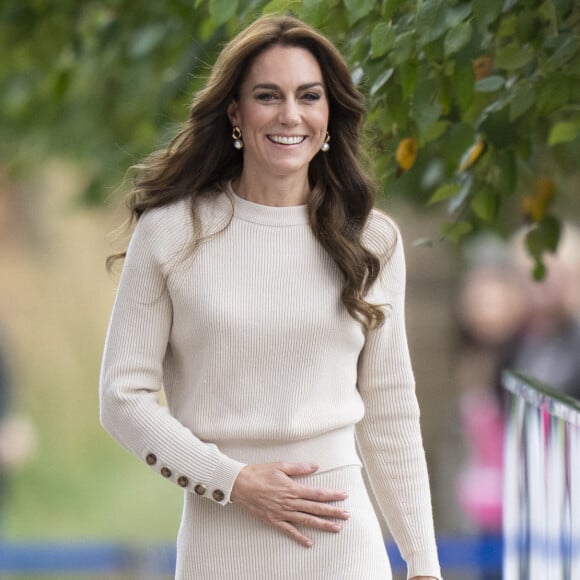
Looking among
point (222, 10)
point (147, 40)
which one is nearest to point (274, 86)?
point (222, 10)

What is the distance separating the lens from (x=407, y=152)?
388cm

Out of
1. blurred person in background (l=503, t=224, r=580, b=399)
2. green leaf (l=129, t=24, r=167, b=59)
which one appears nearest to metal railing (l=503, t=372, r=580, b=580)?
green leaf (l=129, t=24, r=167, b=59)

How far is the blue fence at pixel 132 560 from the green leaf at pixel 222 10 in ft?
8.99

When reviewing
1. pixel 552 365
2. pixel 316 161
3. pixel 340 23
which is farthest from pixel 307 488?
pixel 552 365

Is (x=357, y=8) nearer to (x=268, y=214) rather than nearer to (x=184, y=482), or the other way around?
(x=268, y=214)

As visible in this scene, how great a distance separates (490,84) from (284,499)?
1.28 metres

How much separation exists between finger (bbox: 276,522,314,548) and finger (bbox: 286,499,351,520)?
31mm

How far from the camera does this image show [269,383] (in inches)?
117

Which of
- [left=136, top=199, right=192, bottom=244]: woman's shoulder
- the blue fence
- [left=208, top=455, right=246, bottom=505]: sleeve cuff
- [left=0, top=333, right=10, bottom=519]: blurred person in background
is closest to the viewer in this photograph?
[left=208, top=455, right=246, bottom=505]: sleeve cuff

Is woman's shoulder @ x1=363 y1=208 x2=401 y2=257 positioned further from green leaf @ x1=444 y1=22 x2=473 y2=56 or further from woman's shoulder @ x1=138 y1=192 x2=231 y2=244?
green leaf @ x1=444 y1=22 x2=473 y2=56

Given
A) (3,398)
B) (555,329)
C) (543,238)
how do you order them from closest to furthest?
1. (543,238)
2. (555,329)
3. (3,398)

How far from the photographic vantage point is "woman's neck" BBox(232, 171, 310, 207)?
3.11 meters

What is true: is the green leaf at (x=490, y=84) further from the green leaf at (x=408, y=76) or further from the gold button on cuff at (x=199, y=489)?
the gold button on cuff at (x=199, y=489)

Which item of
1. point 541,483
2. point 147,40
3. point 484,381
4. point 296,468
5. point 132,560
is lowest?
point 296,468
